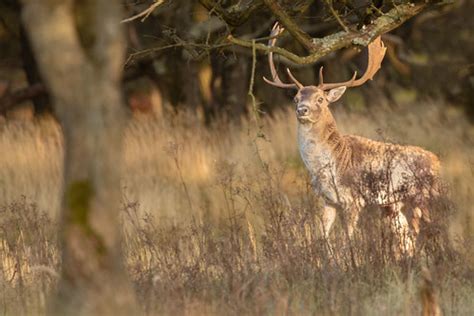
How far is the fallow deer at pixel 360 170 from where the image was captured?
12.8m

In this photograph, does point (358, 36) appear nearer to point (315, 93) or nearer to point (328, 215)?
point (315, 93)

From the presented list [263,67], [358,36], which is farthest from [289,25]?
[263,67]

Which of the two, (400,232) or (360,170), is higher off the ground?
(360,170)

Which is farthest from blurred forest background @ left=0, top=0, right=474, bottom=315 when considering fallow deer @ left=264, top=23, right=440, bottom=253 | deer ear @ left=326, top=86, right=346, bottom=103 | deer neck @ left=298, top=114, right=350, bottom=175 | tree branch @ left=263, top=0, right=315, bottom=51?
deer ear @ left=326, top=86, right=346, bottom=103

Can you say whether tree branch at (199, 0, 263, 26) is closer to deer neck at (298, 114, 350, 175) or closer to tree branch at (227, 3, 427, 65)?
tree branch at (227, 3, 427, 65)

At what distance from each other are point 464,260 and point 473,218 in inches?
132

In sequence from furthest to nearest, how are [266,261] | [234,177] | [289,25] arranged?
[234,177] → [289,25] → [266,261]

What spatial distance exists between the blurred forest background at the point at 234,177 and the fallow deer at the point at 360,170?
0.28 metres

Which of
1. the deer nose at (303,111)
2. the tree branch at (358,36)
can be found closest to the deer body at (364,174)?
the deer nose at (303,111)

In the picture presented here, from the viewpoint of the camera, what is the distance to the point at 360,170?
14.3 meters

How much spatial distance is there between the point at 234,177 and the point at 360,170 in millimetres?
3893

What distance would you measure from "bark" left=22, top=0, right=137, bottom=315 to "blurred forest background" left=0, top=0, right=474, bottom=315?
0.01 metres

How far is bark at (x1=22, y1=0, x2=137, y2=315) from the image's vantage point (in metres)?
8.30

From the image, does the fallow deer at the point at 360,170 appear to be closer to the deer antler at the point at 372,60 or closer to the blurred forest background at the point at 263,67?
the deer antler at the point at 372,60
